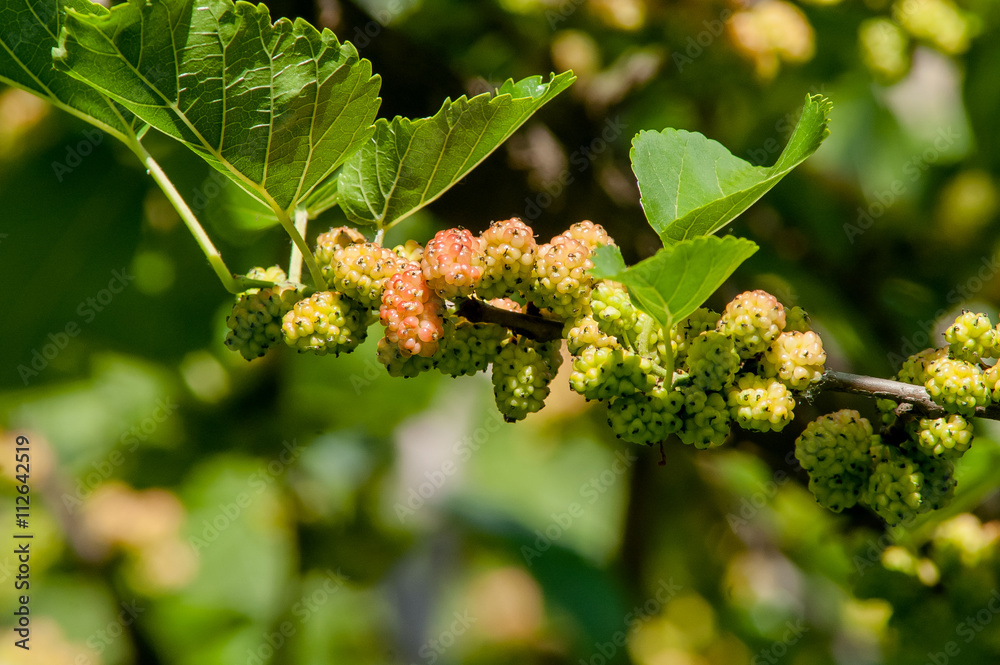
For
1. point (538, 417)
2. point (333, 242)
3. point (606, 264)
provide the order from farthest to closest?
1. point (538, 417)
2. point (333, 242)
3. point (606, 264)

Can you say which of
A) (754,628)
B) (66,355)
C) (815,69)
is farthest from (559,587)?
(815,69)

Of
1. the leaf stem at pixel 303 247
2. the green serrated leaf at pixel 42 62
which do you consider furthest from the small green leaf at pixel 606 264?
the green serrated leaf at pixel 42 62

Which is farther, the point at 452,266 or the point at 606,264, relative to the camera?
the point at 452,266

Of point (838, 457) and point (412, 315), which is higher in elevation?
point (412, 315)

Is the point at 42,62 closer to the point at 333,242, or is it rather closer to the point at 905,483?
the point at 333,242

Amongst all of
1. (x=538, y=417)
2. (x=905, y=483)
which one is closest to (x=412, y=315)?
(x=905, y=483)

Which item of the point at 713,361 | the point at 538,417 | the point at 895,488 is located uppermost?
the point at 713,361
